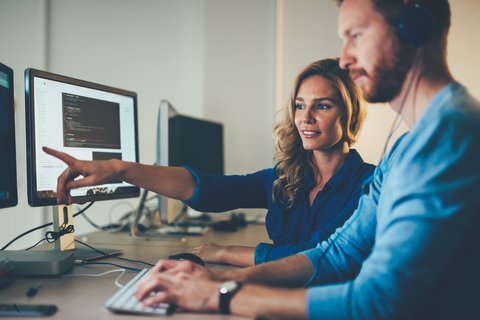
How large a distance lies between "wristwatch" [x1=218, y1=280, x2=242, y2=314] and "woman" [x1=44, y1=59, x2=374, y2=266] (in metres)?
0.45

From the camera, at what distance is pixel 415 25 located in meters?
0.76

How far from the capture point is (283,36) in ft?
8.82

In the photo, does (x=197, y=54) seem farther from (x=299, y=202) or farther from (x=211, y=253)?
(x=211, y=253)

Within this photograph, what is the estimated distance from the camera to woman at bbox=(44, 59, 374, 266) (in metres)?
1.33

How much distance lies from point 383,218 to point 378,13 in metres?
0.39

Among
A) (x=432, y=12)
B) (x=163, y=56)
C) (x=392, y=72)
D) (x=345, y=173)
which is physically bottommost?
(x=345, y=173)

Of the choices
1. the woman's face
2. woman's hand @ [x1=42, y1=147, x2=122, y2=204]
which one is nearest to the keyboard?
woman's hand @ [x1=42, y1=147, x2=122, y2=204]

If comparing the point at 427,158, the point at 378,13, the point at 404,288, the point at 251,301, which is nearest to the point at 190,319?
the point at 251,301

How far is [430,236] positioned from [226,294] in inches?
14.3

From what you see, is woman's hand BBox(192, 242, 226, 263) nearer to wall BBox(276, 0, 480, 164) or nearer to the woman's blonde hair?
the woman's blonde hair

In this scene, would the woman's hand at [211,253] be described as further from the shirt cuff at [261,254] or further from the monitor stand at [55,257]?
the monitor stand at [55,257]

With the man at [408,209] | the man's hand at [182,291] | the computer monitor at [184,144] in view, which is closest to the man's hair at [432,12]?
the man at [408,209]

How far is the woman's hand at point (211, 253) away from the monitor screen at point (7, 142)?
0.54 m

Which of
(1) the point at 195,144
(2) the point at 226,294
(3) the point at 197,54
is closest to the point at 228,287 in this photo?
(2) the point at 226,294
